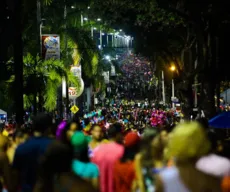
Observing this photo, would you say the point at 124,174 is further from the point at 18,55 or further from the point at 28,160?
the point at 18,55

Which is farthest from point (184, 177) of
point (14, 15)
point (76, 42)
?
point (76, 42)

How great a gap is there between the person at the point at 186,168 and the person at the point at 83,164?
2.21 meters

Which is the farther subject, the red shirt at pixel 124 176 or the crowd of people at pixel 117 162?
the red shirt at pixel 124 176

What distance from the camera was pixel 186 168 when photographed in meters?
5.13

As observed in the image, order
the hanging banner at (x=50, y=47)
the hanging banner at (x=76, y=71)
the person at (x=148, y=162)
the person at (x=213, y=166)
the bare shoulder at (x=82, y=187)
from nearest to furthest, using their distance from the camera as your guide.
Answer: the bare shoulder at (x=82, y=187) < the person at (x=213, y=166) < the person at (x=148, y=162) < the hanging banner at (x=50, y=47) < the hanging banner at (x=76, y=71)

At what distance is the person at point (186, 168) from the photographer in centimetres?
504

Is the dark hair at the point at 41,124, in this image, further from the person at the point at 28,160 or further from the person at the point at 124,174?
the person at the point at 124,174

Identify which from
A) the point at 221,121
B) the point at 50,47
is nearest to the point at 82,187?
the point at 221,121

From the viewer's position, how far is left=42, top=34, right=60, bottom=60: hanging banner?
104 ft

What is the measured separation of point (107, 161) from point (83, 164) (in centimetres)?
121

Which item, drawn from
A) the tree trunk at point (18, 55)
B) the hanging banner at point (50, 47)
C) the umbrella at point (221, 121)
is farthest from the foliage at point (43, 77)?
the umbrella at point (221, 121)

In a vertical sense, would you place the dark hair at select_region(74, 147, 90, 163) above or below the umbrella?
above

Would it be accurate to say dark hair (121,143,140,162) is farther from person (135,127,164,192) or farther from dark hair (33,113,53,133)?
dark hair (33,113,53,133)

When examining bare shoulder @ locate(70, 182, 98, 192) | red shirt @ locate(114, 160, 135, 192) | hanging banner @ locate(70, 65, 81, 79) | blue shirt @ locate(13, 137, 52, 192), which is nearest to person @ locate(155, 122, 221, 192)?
bare shoulder @ locate(70, 182, 98, 192)
